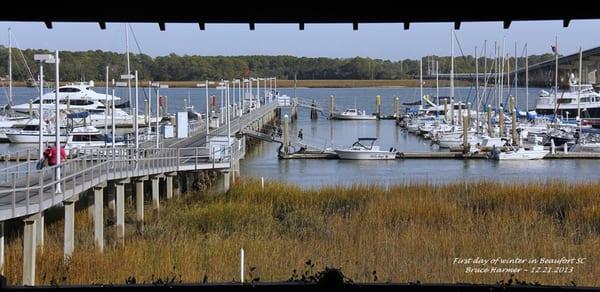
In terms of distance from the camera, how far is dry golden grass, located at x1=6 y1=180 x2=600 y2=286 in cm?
2066

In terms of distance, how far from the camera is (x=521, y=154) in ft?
227

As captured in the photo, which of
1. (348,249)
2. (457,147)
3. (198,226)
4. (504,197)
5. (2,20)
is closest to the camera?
(2,20)

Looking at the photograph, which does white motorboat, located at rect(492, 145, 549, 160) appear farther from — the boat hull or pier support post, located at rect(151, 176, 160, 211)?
pier support post, located at rect(151, 176, 160, 211)

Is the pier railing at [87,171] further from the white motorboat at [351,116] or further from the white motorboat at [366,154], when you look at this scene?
the white motorboat at [351,116]

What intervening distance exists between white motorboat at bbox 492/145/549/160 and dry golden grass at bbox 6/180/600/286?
1272 inches

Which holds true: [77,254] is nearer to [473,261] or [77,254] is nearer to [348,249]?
[348,249]

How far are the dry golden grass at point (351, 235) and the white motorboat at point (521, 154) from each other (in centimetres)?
3232

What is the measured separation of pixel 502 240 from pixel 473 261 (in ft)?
8.57

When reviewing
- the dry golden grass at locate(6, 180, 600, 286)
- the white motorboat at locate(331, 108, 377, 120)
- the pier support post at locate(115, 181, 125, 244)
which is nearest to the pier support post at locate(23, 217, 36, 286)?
the dry golden grass at locate(6, 180, 600, 286)

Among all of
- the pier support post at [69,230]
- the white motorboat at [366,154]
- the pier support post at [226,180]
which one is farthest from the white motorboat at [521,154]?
the pier support post at [69,230]

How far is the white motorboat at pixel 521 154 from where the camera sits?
226 feet

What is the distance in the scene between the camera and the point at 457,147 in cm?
7544

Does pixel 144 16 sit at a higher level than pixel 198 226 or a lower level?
higher

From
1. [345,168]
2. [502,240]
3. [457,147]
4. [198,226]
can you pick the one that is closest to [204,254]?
[198,226]
